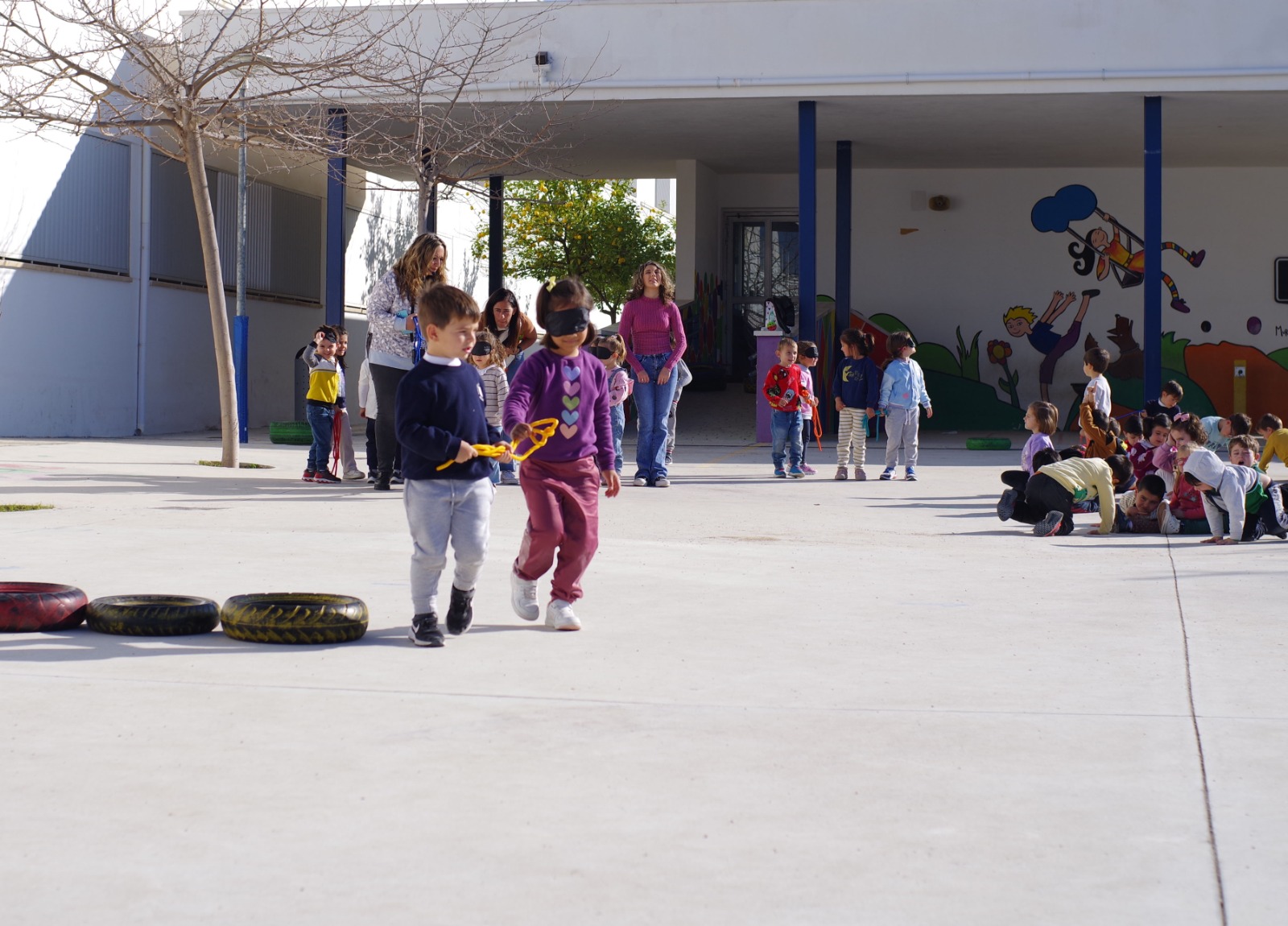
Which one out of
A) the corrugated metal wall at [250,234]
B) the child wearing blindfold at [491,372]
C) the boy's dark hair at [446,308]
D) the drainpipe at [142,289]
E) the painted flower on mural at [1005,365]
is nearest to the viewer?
the boy's dark hair at [446,308]

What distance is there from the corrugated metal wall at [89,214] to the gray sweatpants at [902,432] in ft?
37.9

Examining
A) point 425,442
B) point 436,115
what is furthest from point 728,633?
point 436,115

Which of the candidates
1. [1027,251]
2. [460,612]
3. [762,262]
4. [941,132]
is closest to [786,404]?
[460,612]

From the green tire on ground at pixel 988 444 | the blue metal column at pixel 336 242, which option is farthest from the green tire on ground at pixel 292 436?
the green tire on ground at pixel 988 444

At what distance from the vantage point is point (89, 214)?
66.9 feet

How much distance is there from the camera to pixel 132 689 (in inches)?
187

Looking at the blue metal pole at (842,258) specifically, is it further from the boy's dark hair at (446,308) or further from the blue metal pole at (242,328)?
the boy's dark hair at (446,308)

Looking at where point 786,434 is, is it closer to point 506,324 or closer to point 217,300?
point 506,324

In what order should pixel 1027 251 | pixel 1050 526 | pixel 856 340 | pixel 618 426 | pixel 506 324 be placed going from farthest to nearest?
1. pixel 1027 251
2. pixel 618 426
3. pixel 856 340
4. pixel 506 324
5. pixel 1050 526

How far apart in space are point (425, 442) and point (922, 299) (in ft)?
69.8

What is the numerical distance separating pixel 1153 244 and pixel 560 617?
14652mm

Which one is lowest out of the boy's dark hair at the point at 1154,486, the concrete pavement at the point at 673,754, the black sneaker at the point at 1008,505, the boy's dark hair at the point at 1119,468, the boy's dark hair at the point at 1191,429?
the concrete pavement at the point at 673,754

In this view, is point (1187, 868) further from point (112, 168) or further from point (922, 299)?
point (922, 299)

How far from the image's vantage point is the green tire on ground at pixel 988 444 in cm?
1914
